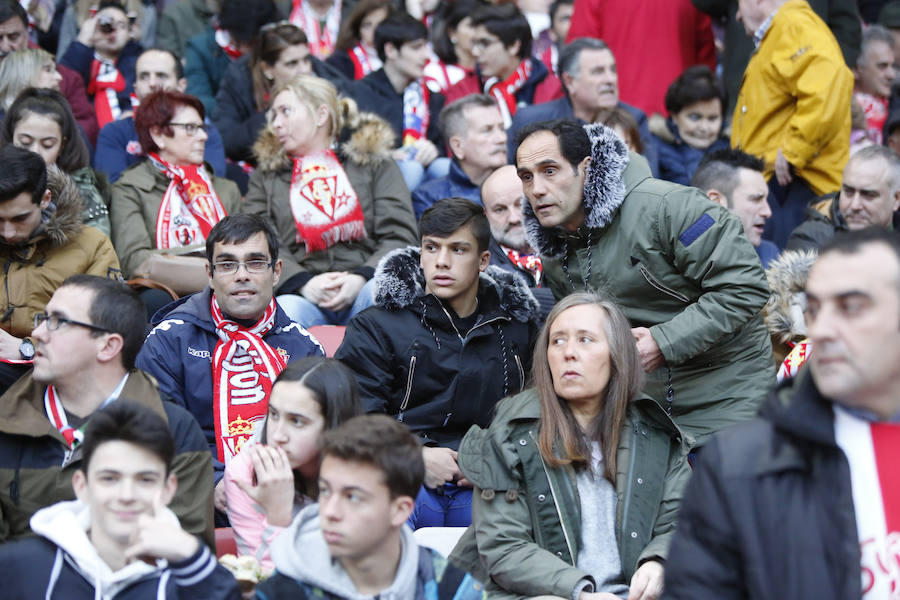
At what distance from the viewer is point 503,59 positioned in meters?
8.10

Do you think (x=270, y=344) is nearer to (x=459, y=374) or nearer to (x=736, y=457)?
(x=459, y=374)

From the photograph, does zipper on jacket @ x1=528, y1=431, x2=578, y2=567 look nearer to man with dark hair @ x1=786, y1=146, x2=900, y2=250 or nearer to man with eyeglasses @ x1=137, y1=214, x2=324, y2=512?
man with eyeglasses @ x1=137, y1=214, x2=324, y2=512

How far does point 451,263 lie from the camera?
15.8 feet

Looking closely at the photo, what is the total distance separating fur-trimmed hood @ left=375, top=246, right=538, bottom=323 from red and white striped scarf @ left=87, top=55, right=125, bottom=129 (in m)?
3.45

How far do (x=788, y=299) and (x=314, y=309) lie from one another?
2.35 metres

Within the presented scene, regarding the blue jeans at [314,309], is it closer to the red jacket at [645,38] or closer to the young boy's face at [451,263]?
the young boy's face at [451,263]

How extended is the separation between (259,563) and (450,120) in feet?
12.6

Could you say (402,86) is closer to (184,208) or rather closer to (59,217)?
(184,208)

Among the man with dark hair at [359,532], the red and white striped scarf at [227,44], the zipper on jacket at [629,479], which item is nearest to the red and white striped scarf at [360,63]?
the red and white striped scarf at [227,44]

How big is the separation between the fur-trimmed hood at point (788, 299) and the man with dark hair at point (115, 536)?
321 centimetres

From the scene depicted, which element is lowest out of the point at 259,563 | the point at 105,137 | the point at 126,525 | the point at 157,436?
the point at 259,563

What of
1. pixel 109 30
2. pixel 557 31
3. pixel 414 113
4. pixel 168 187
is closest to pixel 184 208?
pixel 168 187

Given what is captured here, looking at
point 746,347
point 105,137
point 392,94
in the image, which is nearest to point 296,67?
point 392,94

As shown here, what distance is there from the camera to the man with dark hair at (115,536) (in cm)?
297
